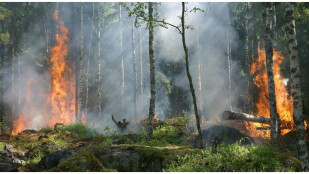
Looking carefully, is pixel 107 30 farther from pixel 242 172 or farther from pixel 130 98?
pixel 242 172

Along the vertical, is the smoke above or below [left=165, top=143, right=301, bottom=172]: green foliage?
above

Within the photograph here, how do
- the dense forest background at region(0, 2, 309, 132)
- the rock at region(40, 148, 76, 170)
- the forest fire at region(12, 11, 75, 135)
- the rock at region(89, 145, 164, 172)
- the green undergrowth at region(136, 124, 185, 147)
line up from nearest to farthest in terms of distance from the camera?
the rock at region(89, 145, 164, 172)
the rock at region(40, 148, 76, 170)
the green undergrowth at region(136, 124, 185, 147)
the dense forest background at region(0, 2, 309, 132)
the forest fire at region(12, 11, 75, 135)

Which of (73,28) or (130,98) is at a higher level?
(73,28)

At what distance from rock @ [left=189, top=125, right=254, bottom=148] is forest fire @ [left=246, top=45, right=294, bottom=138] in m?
1.26

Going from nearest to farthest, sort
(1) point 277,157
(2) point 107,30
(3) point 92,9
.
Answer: (1) point 277,157 → (3) point 92,9 → (2) point 107,30

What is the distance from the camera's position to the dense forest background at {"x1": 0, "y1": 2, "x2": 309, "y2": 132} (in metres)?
29.2

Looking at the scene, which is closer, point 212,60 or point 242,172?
point 242,172

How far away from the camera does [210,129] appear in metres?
13.7

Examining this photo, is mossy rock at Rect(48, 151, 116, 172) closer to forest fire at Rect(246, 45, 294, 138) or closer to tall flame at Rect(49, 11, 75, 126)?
forest fire at Rect(246, 45, 294, 138)

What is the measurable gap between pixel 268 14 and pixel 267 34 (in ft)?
3.23

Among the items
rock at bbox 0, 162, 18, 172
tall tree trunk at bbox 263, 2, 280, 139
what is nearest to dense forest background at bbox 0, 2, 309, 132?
tall tree trunk at bbox 263, 2, 280, 139

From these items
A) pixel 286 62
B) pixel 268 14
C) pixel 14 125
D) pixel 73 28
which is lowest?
pixel 14 125

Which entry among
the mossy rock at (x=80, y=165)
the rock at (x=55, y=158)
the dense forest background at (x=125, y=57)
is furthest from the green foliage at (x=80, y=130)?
the mossy rock at (x=80, y=165)

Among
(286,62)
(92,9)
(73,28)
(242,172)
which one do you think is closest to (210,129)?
(242,172)
